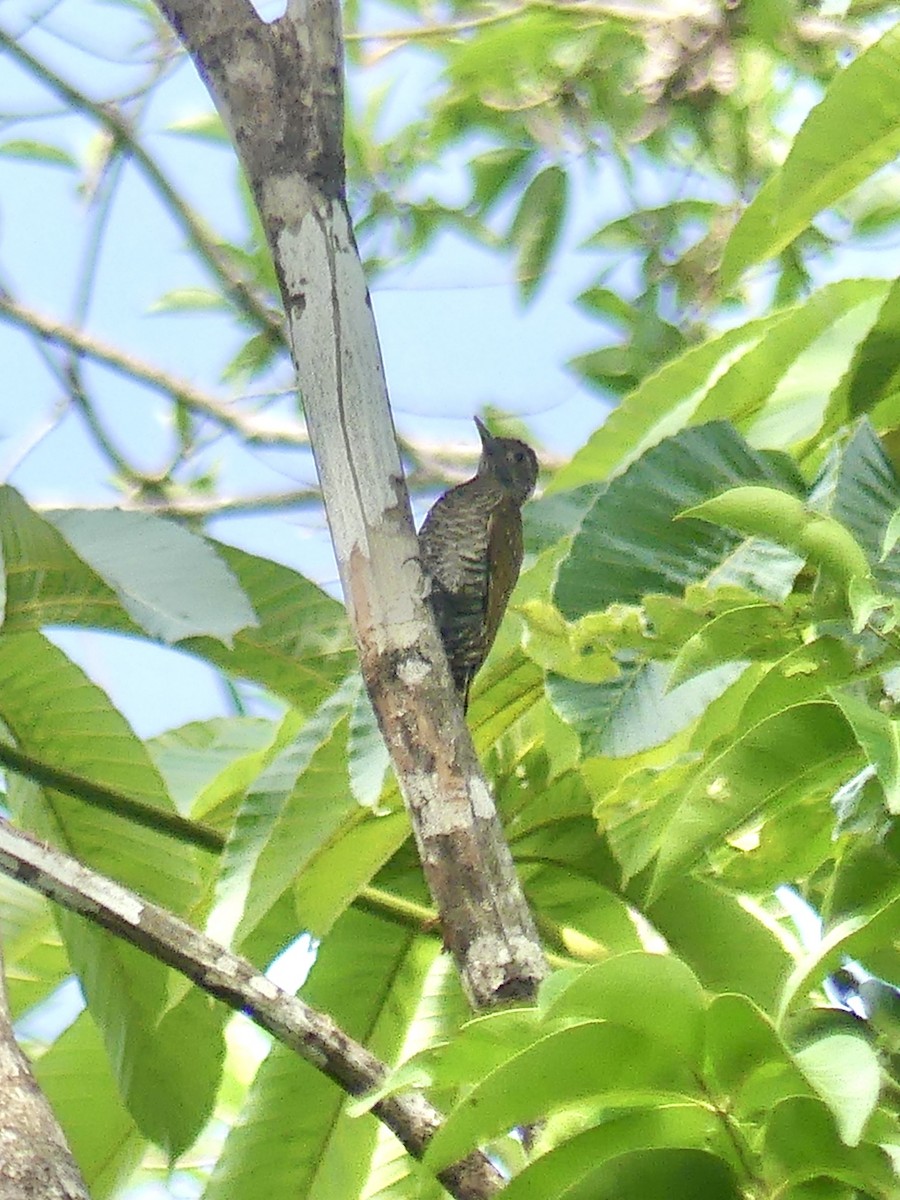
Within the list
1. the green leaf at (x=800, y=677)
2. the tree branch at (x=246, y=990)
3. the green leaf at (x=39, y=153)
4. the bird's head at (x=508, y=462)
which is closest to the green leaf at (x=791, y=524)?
the green leaf at (x=800, y=677)

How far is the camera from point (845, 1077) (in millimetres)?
696

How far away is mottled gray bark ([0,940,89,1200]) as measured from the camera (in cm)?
83

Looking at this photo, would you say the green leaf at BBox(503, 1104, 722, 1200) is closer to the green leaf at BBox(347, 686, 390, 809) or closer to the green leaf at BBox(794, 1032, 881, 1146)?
the green leaf at BBox(794, 1032, 881, 1146)

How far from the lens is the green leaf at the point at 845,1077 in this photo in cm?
66

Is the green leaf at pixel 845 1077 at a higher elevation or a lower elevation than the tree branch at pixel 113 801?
lower

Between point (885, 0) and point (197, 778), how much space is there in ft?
5.30

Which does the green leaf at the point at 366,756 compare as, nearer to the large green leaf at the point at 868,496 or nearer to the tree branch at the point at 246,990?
the tree branch at the point at 246,990

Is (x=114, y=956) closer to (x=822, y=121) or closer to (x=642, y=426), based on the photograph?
(x=642, y=426)

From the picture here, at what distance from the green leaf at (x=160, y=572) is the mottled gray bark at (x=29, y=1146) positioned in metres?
0.29

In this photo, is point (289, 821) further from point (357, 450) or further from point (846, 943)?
point (846, 943)

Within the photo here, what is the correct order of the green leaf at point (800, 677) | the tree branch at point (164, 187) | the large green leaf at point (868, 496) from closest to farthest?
the green leaf at point (800, 677) → the large green leaf at point (868, 496) → the tree branch at point (164, 187)

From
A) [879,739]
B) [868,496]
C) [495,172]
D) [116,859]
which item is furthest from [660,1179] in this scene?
[495,172]

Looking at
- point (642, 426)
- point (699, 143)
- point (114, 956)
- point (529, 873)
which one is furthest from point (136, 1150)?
point (699, 143)

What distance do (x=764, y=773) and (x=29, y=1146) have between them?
1.38 feet
